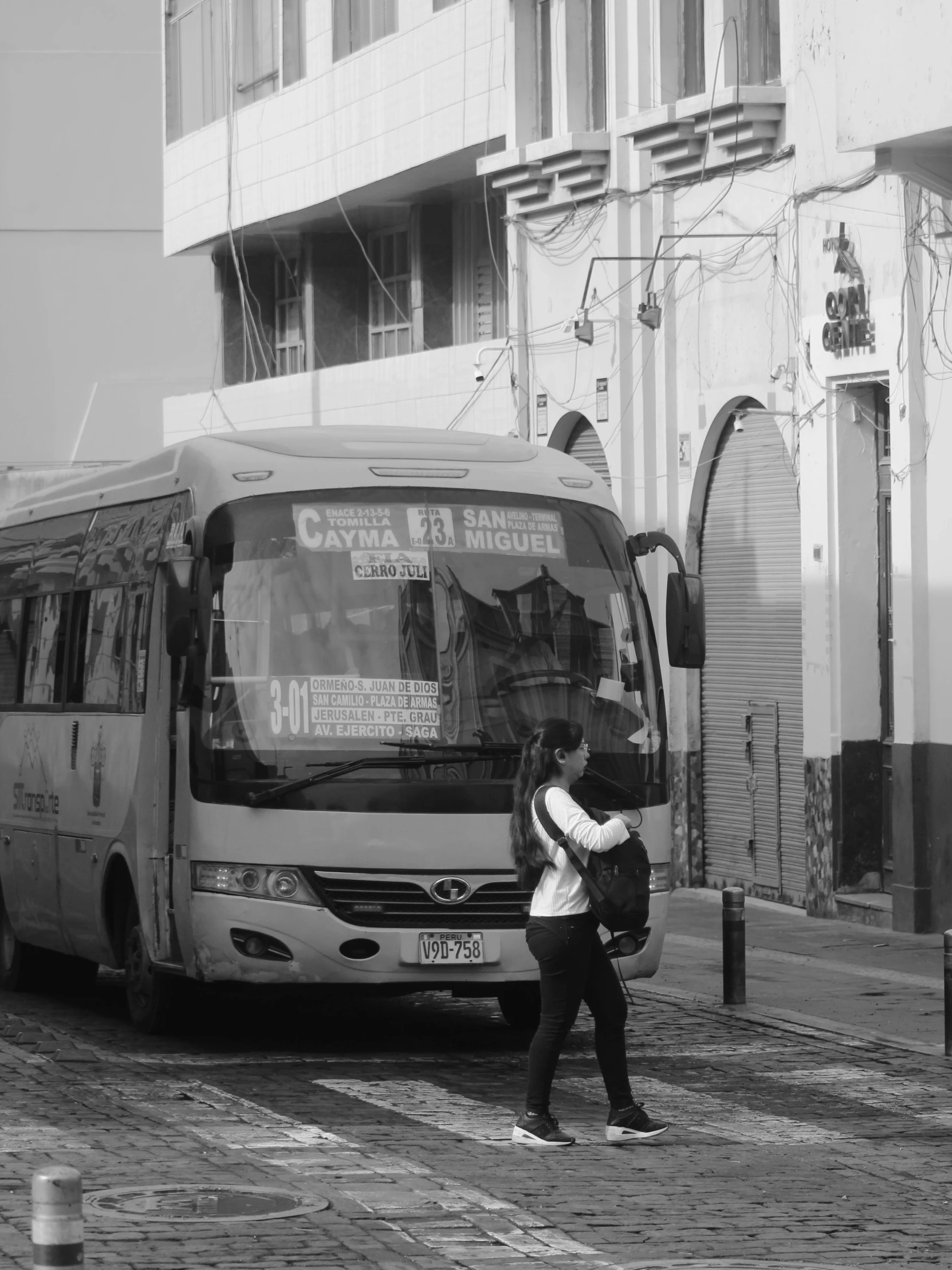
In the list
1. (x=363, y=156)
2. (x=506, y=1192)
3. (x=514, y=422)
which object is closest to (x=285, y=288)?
(x=363, y=156)

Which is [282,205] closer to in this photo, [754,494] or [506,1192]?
[754,494]

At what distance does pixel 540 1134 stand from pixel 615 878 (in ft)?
3.30

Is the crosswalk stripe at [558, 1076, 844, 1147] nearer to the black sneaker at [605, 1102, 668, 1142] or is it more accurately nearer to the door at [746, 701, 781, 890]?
the black sneaker at [605, 1102, 668, 1142]

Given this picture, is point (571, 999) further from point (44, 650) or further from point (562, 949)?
point (44, 650)

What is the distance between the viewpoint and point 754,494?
2006 centimetres

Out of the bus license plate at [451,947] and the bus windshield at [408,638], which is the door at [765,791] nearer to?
the bus windshield at [408,638]

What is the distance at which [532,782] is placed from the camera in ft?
31.7

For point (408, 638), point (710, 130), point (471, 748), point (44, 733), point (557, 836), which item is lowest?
point (557, 836)

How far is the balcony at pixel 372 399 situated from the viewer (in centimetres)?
2488

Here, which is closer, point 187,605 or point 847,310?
point 187,605

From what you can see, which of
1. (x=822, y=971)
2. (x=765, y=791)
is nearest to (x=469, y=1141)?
(x=822, y=971)

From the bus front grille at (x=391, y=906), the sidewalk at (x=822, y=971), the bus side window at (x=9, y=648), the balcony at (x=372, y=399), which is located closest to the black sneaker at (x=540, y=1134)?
the bus front grille at (x=391, y=906)

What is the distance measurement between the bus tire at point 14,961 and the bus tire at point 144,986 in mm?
2396

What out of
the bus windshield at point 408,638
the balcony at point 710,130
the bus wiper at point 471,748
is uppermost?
the balcony at point 710,130
